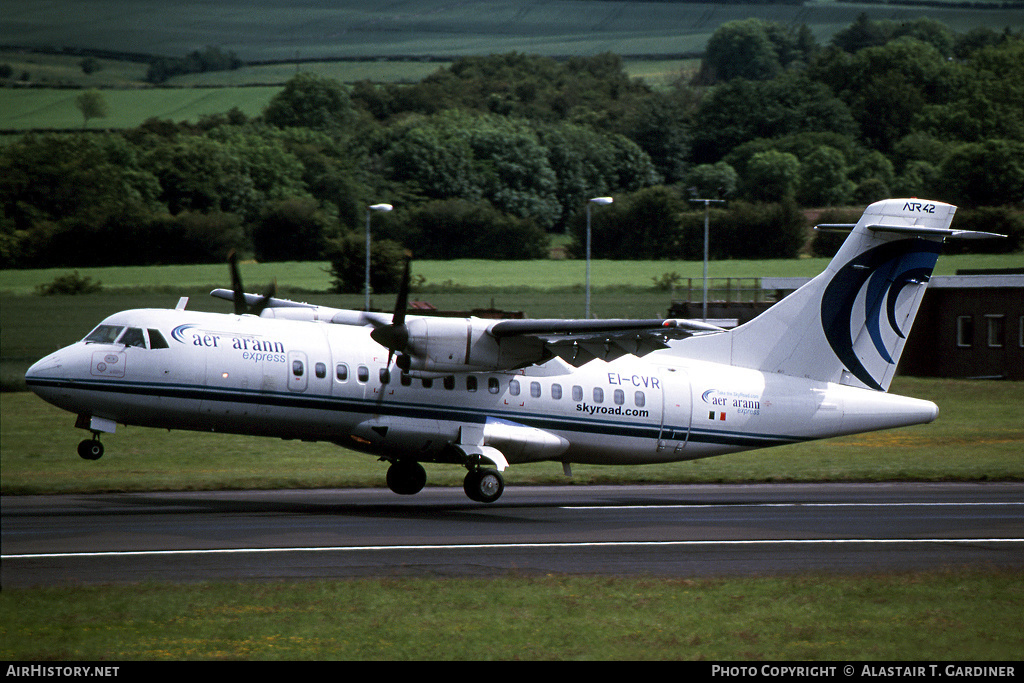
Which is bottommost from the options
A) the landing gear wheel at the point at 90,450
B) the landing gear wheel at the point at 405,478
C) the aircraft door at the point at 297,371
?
the landing gear wheel at the point at 405,478

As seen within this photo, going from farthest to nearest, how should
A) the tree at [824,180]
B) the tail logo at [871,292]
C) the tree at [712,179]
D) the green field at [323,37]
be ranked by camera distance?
the green field at [323,37] < the tree at [712,179] < the tree at [824,180] < the tail logo at [871,292]

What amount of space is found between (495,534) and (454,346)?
4.12 metres

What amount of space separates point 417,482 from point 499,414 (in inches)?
100

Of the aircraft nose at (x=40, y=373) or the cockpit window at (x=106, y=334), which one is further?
the cockpit window at (x=106, y=334)

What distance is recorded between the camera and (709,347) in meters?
24.3

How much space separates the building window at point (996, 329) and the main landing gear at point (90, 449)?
4644 centimetres

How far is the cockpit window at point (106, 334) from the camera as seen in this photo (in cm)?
2023

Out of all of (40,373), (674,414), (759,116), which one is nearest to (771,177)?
(759,116)

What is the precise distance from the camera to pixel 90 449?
20438mm

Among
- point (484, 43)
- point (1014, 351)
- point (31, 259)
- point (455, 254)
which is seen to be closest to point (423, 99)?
point (484, 43)

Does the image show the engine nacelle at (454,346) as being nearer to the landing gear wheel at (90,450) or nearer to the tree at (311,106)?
the landing gear wheel at (90,450)

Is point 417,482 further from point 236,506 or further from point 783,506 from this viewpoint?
point 783,506

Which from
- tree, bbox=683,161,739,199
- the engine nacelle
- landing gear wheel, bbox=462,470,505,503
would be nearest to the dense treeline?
tree, bbox=683,161,739,199

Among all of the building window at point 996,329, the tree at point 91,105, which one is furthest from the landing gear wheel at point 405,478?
the tree at point 91,105
